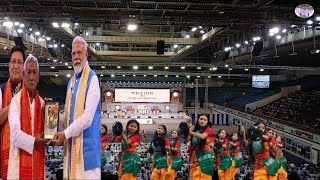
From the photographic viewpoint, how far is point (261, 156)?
17.5 feet

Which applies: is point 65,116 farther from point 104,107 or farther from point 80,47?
point 104,107

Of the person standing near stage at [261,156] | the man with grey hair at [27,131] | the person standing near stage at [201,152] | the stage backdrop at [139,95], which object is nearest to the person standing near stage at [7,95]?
the man with grey hair at [27,131]

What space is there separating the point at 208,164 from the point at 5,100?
10.5 ft

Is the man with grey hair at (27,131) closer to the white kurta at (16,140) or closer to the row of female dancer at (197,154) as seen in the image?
the white kurta at (16,140)

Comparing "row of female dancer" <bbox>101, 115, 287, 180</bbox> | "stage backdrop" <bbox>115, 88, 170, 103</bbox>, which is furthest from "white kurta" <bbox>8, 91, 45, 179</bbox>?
"stage backdrop" <bbox>115, 88, 170, 103</bbox>

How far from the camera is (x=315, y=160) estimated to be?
13961 millimetres

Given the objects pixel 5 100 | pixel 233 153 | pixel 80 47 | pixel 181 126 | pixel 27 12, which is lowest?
pixel 233 153

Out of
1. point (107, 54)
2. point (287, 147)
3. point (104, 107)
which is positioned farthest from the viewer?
point (104, 107)

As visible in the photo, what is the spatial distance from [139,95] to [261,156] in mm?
18419

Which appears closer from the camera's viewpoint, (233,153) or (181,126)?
(181,126)

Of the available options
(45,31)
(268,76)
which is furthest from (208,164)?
(268,76)

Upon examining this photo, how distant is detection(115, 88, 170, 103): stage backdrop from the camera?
23453mm

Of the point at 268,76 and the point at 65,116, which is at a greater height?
the point at 268,76

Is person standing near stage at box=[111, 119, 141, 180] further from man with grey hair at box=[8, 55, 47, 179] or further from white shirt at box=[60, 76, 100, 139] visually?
white shirt at box=[60, 76, 100, 139]
